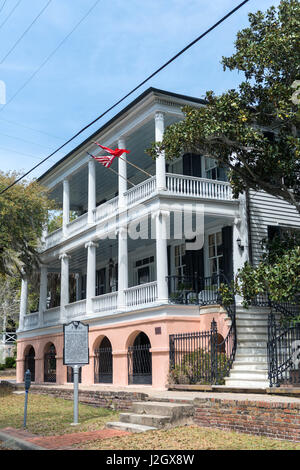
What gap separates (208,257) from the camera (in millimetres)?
20062

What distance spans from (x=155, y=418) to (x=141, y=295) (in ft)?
24.3

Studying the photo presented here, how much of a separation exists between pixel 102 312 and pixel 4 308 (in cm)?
2320

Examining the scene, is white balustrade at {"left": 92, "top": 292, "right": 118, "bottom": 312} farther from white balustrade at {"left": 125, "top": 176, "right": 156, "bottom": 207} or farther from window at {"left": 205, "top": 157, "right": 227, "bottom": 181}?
window at {"left": 205, "top": 157, "right": 227, "bottom": 181}

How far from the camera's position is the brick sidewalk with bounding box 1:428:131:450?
9.38 m

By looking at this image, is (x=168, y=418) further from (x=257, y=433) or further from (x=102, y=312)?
(x=102, y=312)

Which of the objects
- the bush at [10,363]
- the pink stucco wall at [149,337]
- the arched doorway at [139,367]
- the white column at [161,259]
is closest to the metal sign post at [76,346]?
the pink stucco wall at [149,337]

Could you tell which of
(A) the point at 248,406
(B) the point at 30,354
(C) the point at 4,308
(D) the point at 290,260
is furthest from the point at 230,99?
(C) the point at 4,308

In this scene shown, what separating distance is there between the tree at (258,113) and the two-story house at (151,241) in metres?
4.05

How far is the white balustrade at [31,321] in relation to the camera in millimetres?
26156

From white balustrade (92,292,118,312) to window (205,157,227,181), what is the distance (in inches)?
220

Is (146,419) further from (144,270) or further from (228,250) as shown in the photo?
(144,270)

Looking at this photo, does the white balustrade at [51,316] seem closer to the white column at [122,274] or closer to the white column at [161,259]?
the white column at [122,274]

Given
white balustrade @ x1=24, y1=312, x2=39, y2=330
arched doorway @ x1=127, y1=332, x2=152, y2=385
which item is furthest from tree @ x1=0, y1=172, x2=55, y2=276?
arched doorway @ x1=127, y1=332, x2=152, y2=385

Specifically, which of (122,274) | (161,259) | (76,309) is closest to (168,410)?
(161,259)
